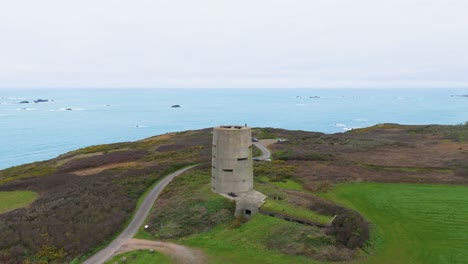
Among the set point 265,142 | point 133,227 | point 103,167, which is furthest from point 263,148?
point 133,227

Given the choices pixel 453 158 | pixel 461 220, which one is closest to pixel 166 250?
pixel 461 220

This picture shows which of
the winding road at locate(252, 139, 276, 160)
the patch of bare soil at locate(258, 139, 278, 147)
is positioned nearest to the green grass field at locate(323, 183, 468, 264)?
the winding road at locate(252, 139, 276, 160)

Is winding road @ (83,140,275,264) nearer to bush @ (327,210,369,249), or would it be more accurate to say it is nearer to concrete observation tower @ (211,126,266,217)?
concrete observation tower @ (211,126,266,217)

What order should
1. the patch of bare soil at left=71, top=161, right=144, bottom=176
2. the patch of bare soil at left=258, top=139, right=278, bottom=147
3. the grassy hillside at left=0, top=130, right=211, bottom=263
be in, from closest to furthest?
the grassy hillside at left=0, top=130, right=211, bottom=263
the patch of bare soil at left=71, top=161, right=144, bottom=176
the patch of bare soil at left=258, top=139, right=278, bottom=147

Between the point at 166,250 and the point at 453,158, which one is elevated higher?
the point at 453,158

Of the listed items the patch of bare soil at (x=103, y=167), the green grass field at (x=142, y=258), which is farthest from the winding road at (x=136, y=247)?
the patch of bare soil at (x=103, y=167)

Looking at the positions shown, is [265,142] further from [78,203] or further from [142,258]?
[142,258]

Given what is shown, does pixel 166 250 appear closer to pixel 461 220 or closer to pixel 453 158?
pixel 461 220
